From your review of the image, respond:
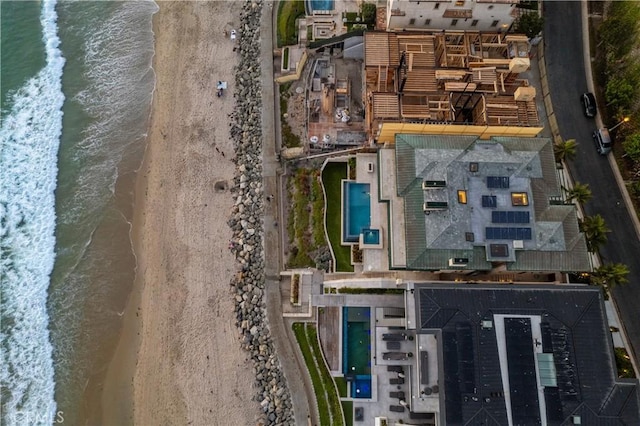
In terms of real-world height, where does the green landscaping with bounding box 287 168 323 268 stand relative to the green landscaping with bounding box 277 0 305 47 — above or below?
below

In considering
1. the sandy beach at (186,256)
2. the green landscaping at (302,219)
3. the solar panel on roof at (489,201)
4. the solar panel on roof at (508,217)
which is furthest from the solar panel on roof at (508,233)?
the sandy beach at (186,256)

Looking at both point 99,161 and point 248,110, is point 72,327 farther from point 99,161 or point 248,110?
point 248,110

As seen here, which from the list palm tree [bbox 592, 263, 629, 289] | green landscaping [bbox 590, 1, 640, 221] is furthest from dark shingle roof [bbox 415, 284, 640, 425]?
green landscaping [bbox 590, 1, 640, 221]

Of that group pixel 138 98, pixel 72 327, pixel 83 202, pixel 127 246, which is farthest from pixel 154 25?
pixel 72 327

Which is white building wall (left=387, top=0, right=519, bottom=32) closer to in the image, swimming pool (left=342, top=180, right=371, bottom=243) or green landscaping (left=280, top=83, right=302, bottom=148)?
green landscaping (left=280, top=83, right=302, bottom=148)

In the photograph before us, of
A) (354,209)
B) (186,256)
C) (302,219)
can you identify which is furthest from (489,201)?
(186,256)

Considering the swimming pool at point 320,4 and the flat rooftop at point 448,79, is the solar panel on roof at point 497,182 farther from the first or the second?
the swimming pool at point 320,4

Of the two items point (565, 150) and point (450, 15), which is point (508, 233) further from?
point (450, 15)

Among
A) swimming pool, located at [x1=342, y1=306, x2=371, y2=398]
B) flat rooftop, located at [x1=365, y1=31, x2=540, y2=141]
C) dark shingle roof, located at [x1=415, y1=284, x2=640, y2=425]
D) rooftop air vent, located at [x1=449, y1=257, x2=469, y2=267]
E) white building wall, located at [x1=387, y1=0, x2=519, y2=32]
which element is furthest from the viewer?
white building wall, located at [x1=387, y1=0, x2=519, y2=32]
